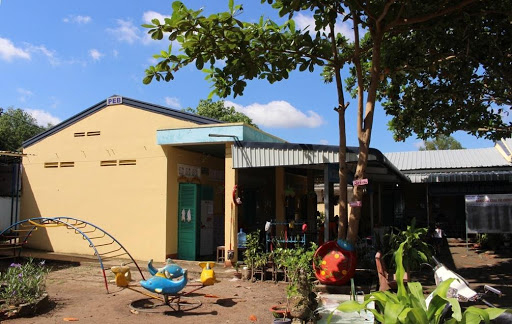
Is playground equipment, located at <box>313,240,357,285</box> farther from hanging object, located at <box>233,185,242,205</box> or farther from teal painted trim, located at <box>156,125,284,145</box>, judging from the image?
teal painted trim, located at <box>156,125,284,145</box>

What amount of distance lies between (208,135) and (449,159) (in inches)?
660

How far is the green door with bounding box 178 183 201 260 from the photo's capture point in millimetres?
13070

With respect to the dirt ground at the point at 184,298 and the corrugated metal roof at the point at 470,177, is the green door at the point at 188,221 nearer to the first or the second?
the dirt ground at the point at 184,298

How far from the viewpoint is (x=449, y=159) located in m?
23.6

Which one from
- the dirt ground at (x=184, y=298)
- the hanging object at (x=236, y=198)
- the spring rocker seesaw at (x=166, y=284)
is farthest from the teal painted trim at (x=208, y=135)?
the spring rocker seesaw at (x=166, y=284)

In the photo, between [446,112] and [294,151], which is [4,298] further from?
[446,112]

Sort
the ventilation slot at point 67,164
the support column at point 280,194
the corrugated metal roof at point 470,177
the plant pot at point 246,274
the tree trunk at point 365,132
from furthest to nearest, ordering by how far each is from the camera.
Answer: the corrugated metal roof at point 470,177 < the ventilation slot at point 67,164 < the support column at point 280,194 < the plant pot at point 246,274 < the tree trunk at point 365,132

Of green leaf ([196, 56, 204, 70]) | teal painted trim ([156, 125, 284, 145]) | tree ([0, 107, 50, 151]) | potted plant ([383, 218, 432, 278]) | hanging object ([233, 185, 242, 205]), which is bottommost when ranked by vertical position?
potted plant ([383, 218, 432, 278])

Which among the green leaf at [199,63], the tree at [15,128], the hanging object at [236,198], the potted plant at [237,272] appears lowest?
the potted plant at [237,272]

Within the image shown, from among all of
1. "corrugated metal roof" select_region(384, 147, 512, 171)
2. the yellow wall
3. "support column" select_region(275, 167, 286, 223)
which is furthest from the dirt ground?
"corrugated metal roof" select_region(384, 147, 512, 171)

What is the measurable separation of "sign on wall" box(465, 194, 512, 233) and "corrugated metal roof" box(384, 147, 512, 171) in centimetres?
831

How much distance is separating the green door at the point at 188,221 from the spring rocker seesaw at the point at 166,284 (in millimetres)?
4696

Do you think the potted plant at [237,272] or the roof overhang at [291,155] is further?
the potted plant at [237,272]

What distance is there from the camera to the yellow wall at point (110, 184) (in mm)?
12836
